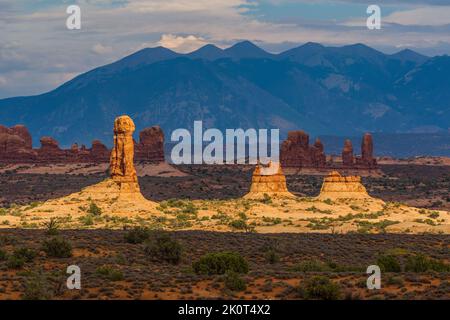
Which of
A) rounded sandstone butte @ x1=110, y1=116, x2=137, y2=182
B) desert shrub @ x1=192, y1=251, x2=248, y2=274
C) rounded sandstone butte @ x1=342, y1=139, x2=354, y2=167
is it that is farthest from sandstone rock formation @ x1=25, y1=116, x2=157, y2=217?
rounded sandstone butte @ x1=342, y1=139, x2=354, y2=167

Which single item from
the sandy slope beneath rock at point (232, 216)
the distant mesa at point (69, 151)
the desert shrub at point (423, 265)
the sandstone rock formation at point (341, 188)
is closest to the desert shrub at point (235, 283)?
the desert shrub at point (423, 265)

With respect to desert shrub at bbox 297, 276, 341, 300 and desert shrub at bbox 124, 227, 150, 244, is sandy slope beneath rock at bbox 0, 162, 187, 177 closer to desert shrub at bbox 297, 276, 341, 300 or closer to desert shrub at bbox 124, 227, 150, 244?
desert shrub at bbox 124, 227, 150, 244

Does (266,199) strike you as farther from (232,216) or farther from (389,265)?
(389,265)

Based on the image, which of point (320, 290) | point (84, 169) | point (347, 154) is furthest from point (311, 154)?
point (320, 290)

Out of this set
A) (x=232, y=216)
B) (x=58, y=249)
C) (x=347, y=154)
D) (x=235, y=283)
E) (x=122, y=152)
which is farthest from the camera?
(x=347, y=154)
